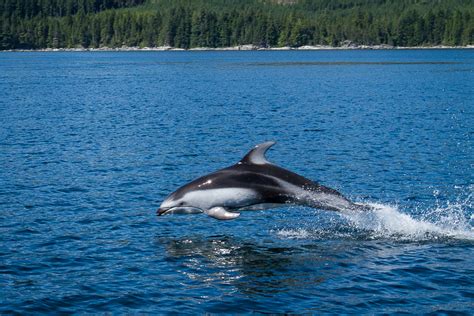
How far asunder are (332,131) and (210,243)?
3407 cm

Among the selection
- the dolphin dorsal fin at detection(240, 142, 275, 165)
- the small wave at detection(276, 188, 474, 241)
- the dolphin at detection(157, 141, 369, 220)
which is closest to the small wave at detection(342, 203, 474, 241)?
the small wave at detection(276, 188, 474, 241)

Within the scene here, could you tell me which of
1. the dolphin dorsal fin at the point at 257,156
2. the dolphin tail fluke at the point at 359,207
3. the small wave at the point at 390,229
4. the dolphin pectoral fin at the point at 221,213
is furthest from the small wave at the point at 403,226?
the dolphin pectoral fin at the point at 221,213

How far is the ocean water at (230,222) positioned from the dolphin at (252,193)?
1362mm

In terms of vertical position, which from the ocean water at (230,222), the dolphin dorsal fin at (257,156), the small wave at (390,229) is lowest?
the ocean water at (230,222)

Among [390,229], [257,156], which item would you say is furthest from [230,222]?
[390,229]

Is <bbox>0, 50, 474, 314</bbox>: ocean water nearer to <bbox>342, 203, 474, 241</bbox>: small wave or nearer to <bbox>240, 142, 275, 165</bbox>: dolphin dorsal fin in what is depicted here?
<bbox>342, 203, 474, 241</bbox>: small wave

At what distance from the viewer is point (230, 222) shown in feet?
93.7

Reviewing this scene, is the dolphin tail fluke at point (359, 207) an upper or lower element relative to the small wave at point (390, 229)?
upper

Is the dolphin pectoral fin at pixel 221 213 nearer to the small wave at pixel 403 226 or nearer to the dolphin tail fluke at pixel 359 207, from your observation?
the dolphin tail fluke at pixel 359 207

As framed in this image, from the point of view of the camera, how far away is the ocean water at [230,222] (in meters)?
20.4

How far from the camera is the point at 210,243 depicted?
25344 mm

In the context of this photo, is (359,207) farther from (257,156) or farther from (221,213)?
(221,213)

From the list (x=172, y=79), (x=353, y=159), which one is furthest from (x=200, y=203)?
(x=172, y=79)

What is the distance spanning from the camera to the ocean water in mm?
20391
